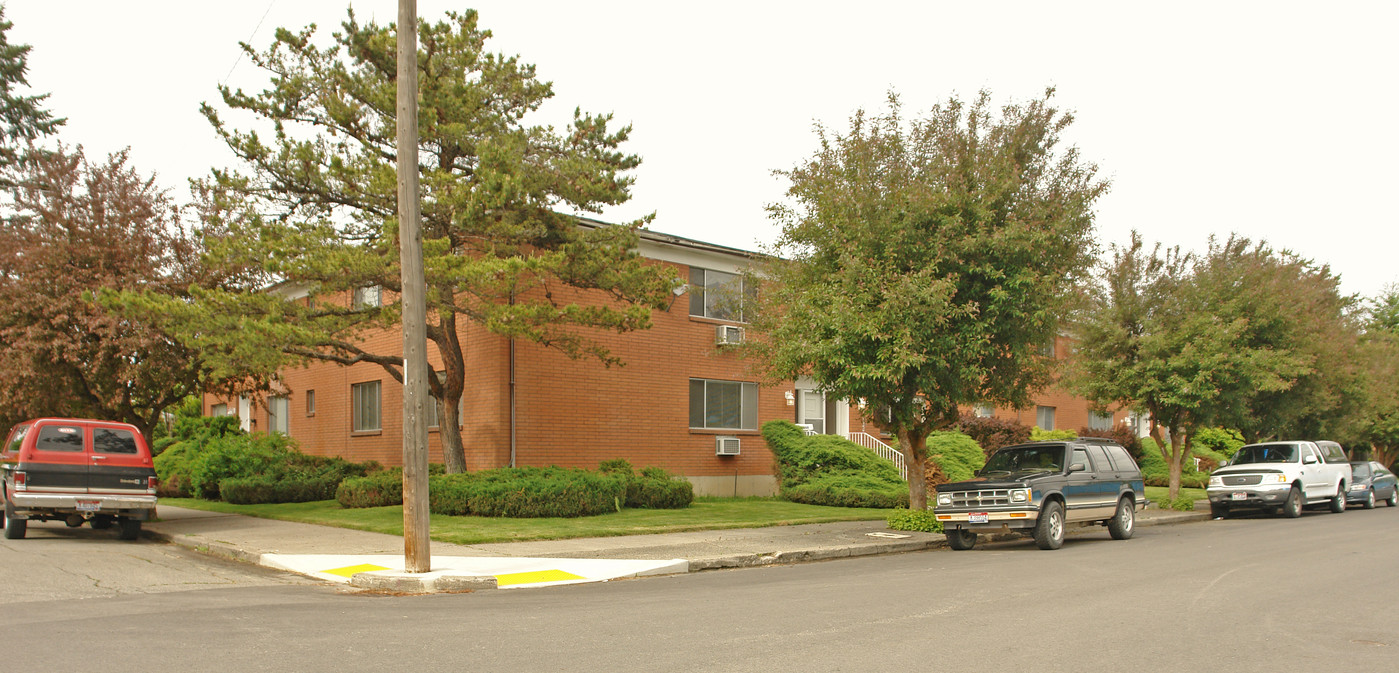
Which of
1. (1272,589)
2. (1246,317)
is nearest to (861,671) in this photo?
(1272,589)

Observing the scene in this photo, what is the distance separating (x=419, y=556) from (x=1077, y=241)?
1150 cm

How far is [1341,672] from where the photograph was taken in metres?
6.56

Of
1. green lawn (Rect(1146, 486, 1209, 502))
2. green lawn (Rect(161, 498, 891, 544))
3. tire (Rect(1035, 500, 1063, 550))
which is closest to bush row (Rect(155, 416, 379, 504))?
green lawn (Rect(161, 498, 891, 544))

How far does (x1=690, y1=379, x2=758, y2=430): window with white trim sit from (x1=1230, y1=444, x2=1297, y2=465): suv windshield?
Result: 12.4 meters

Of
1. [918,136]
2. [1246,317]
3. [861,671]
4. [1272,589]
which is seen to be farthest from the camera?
[1246,317]

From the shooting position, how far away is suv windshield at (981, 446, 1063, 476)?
1614cm

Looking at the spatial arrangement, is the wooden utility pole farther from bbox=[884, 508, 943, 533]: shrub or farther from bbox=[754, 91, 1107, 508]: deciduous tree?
bbox=[884, 508, 943, 533]: shrub

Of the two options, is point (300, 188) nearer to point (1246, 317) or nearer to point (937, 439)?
point (937, 439)

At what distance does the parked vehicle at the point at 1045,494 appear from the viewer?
49.6ft

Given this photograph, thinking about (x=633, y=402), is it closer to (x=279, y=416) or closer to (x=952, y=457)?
(x=952, y=457)

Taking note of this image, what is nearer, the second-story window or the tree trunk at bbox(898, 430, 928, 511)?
the tree trunk at bbox(898, 430, 928, 511)

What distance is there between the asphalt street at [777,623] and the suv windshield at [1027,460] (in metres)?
3.21

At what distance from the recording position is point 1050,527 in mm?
15344

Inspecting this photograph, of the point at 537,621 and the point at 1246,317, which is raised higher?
the point at 1246,317
